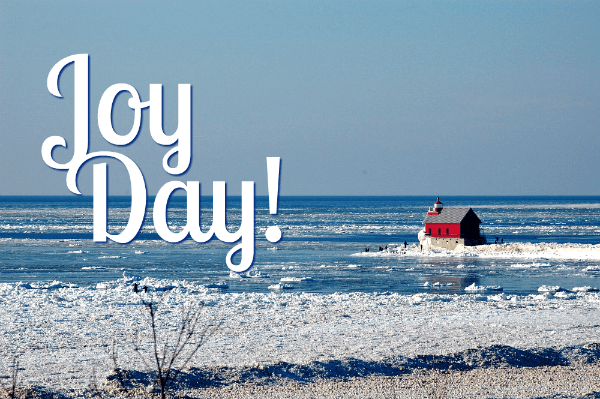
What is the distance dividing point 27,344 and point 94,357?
260 cm

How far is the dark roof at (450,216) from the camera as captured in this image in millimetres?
58275

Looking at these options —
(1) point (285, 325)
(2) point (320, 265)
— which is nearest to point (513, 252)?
(2) point (320, 265)

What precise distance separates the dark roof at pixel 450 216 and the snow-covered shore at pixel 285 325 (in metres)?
29.8

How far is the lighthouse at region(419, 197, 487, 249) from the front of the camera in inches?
2283

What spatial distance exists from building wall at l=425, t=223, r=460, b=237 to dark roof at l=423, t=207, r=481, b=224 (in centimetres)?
33

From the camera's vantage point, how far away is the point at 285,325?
20.9m

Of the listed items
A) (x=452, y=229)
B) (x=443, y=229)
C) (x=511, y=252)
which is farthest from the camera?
(x=443, y=229)

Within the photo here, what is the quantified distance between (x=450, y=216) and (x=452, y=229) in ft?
3.89

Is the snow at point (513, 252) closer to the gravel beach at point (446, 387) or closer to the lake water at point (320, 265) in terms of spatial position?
the lake water at point (320, 265)

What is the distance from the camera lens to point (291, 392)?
13.9 meters

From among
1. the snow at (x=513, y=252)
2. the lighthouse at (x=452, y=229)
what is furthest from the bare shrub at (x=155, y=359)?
the lighthouse at (x=452, y=229)

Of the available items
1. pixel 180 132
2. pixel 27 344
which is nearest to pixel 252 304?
pixel 27 344

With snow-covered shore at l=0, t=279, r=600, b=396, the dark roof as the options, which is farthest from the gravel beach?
the dark roof

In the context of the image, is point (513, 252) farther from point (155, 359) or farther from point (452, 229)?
point (155, 359)
